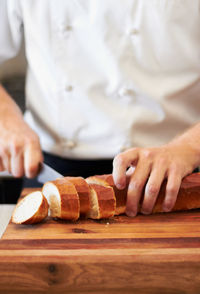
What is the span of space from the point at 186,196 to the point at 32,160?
0.51 metres

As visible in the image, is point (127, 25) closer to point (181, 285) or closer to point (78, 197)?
point (78, 197)

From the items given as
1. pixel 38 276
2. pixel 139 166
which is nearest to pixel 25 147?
pixel 139 166

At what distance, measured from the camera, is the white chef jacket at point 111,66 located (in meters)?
1.51

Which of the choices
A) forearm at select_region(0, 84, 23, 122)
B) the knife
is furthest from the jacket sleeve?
the knife

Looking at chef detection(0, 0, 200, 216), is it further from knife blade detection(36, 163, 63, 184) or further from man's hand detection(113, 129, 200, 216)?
man's hand detection(113, 129, 200, 216)

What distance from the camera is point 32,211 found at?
3.98ft

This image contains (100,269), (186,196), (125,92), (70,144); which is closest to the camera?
(100,269)

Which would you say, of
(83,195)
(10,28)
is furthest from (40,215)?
(10,28)

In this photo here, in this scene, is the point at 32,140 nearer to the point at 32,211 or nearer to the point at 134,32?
the point at 32,211

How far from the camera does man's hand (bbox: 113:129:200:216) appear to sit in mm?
1239

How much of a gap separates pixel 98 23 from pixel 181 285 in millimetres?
929

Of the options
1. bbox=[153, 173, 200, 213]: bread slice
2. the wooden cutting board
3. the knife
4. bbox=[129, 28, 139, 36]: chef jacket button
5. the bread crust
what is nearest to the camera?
the wooden cutting board

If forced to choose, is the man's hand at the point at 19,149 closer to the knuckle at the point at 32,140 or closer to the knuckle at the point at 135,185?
the knuckle at the point at 32,140

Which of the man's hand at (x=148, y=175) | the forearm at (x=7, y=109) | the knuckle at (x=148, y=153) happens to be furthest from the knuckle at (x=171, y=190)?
the forearm at (x=7, y=109)
